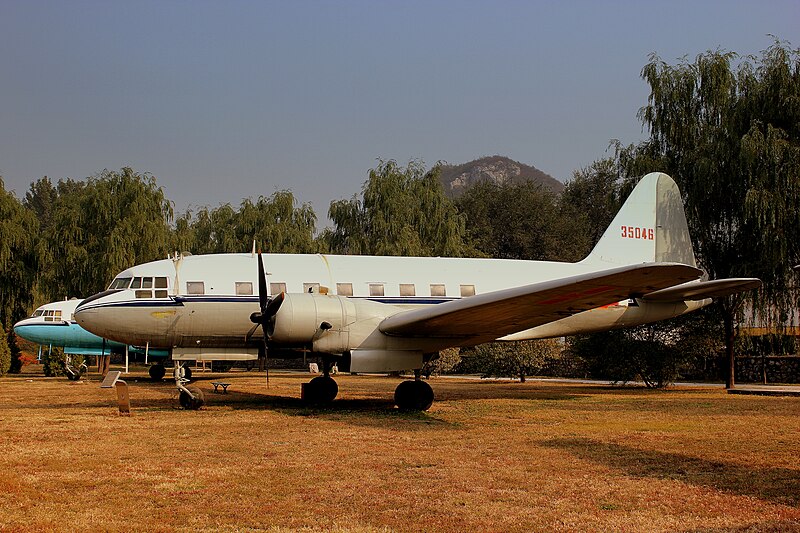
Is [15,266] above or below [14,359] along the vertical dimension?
above

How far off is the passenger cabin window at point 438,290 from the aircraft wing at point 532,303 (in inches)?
72.7

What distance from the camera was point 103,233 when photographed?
3459 centimetres

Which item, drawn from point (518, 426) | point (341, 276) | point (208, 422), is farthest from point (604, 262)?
point (208, 422)

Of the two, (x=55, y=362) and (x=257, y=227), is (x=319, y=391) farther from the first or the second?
(x=257, y=227)

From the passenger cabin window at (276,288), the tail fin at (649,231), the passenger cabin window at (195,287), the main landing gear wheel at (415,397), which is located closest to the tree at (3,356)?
the passenger cabin window at (195,287)

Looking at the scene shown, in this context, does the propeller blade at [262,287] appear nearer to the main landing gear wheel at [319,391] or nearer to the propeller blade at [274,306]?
the propeller blade at [274,306]

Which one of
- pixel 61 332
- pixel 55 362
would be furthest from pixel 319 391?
pixel 55 362

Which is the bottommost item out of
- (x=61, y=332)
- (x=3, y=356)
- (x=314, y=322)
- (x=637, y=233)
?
(x=3, y=356)

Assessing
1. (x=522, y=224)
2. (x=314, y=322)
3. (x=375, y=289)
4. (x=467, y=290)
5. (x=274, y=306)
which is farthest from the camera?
(x=522, y=224)

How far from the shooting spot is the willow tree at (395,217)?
42.7 m

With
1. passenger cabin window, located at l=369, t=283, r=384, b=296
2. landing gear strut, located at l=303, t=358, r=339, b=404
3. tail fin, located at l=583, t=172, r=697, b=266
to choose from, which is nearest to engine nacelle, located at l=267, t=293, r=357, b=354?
passenger cabin window, located at l=369, t=283, r=384, b=296

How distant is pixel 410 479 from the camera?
7.96 meters

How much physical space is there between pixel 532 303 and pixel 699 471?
5.53m

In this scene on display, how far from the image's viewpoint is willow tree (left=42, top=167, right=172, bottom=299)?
109ft
